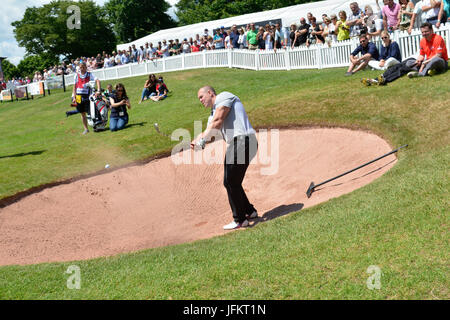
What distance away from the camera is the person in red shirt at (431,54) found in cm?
1352

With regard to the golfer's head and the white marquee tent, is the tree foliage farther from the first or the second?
the golfer's head

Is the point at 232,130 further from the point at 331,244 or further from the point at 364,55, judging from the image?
the point at 364,55

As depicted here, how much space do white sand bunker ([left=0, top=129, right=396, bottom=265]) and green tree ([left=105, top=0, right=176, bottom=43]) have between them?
76.4 meters

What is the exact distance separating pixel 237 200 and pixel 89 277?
3.05 metres

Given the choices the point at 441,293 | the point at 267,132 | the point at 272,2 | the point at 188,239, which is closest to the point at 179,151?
the point at 267,132

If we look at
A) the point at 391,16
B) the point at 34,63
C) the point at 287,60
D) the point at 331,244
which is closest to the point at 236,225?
the point at 331,244

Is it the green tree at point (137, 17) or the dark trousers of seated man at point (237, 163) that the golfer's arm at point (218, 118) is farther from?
the green tree at point (137, 17)

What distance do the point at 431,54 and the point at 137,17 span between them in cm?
7727

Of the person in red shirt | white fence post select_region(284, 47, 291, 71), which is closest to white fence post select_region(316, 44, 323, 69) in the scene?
white fence post select_region(284, 47, 291, 71)

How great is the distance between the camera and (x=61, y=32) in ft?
274

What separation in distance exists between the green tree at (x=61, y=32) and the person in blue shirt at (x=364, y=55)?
242 feet

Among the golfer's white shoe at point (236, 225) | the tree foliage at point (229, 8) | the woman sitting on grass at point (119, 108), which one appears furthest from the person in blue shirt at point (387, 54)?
the tree foliage at point (229, 8)

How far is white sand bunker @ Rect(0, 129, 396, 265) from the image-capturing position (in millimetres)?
9133
